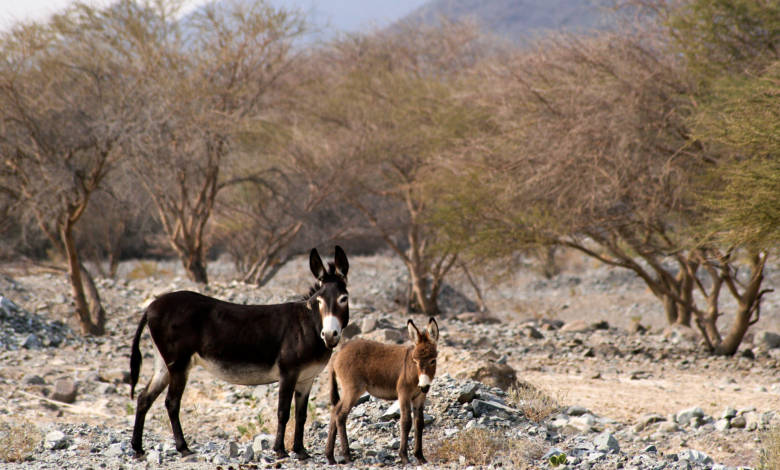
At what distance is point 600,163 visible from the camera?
14117mm

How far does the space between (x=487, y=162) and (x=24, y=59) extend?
9.44 m

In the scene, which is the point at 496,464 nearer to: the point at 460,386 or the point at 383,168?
the point at 460,386

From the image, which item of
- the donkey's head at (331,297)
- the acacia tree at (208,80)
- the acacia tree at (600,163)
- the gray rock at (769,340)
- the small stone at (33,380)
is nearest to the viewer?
the donkey's head at (331,297)

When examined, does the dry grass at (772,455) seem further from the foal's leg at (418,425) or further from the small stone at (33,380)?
the small stone at (33,380)

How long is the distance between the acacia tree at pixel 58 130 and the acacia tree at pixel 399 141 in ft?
22.6

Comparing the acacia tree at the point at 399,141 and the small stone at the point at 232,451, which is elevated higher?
the acacia tree at the point at 399,141

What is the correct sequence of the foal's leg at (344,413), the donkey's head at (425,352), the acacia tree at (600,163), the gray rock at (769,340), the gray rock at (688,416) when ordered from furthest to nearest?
the gray rock at (769,340)
the acacia tree at (600,163)
the gray rock at (688,416)
the foal's leg at (344,413)
the donkey's head at (425,352)

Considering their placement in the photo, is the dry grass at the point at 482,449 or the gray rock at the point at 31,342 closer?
the dry grass at the point at 482,449

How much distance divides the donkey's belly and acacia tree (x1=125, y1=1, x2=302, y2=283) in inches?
498

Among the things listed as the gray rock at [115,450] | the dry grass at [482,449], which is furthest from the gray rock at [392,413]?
the gray rock at [115,450]

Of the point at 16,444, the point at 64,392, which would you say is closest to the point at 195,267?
the point at 64,392

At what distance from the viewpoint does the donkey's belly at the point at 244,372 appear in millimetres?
5332

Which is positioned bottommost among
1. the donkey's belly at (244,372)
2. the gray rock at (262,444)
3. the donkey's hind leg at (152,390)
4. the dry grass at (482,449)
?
the gray rock at (262,444)

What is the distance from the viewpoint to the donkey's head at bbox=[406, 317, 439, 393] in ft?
16.9
